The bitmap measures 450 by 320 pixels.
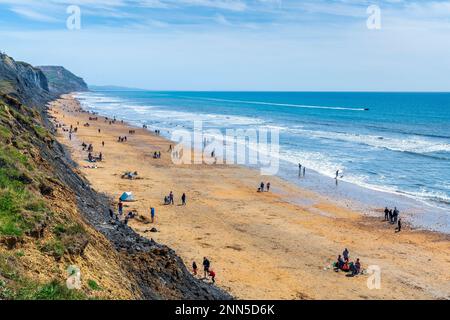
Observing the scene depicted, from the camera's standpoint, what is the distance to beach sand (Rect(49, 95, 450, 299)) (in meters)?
22.4

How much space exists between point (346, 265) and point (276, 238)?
6.01 metres

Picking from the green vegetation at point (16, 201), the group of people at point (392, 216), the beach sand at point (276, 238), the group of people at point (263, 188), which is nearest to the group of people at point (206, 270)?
the beach sand at point (276, 238)

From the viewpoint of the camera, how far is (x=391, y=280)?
23.6 m

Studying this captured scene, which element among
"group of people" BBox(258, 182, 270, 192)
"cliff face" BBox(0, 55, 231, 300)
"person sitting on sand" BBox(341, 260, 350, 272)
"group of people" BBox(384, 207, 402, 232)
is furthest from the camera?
"group of people" BBox(258, 182, 270, 192)

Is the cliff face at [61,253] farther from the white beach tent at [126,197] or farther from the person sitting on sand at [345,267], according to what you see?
the white beach tent at [126,197]

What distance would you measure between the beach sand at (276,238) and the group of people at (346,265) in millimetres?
384

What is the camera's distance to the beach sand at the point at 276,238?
22.4 meters

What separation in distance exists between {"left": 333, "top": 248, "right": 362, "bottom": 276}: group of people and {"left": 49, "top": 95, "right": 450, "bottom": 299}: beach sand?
0.38 m

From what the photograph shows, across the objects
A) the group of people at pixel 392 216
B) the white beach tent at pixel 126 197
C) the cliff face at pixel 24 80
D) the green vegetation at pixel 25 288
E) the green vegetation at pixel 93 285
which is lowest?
the group of people at pixel 392 216

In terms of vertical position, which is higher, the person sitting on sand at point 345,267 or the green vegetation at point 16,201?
the green vegetation at point 16,201

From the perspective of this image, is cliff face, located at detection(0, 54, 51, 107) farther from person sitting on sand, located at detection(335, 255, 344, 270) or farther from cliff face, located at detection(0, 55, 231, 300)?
person sitting on sand, located at detection(335, 255, 344, 270)

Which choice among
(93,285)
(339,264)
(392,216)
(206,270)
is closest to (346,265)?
(339,264)

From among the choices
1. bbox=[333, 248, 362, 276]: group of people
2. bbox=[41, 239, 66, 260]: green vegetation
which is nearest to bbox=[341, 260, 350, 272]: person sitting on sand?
bbox=[333, 248, 362, 276]: group of people

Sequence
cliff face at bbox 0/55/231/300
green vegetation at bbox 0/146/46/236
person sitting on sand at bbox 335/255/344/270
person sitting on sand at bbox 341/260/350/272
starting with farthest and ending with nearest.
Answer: person sitting on sand at bbox 335/255/344/270 → person sitting on sand at bbox 341/260/350/272 → green vegetation at bbox 0/146/46/236 → cliff face at bbox 0/55/231/300
